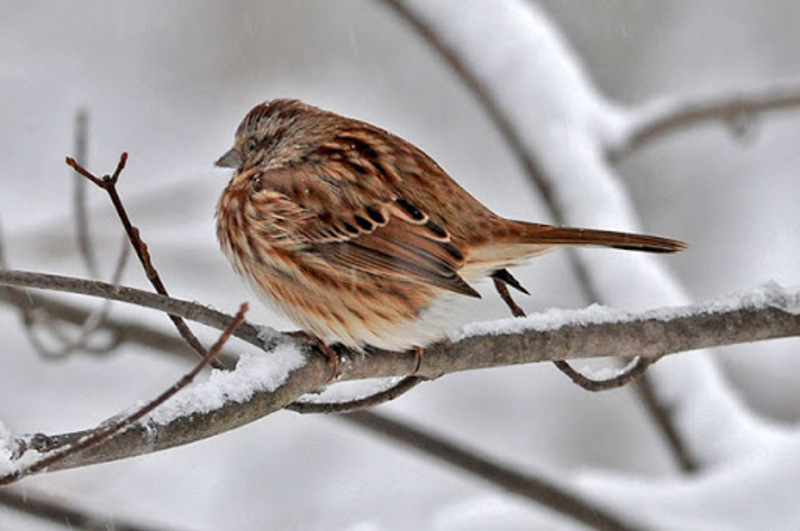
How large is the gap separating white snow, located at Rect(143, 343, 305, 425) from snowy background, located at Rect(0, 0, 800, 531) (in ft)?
15.2

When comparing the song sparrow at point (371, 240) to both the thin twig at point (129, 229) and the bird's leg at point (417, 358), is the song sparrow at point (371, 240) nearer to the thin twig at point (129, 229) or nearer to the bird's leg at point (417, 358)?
the bird's leg at point (417, 358)

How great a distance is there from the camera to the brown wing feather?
371 cm

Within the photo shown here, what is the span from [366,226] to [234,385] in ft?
3.97

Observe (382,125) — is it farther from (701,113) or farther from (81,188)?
(81,188)

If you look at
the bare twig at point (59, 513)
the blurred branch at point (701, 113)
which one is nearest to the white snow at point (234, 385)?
the bare twig at point (59, 513)

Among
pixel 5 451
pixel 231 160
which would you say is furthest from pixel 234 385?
pixel 231 160

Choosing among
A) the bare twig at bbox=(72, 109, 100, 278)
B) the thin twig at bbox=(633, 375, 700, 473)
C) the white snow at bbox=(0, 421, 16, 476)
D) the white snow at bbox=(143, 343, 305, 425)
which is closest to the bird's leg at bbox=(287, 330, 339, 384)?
the white snow at bbox=(143, 343, 305, 425)

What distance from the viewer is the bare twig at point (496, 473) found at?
4.62 meters

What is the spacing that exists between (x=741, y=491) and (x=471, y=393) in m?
6.06

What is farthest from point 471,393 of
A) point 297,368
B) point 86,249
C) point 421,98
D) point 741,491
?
point 297,368

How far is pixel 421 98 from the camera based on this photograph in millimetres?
12398

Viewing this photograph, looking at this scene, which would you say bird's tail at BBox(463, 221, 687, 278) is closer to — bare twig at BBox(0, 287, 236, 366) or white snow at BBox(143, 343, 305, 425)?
white snow at BBox(143, 343, 305, 425)

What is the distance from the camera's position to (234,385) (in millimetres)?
2625

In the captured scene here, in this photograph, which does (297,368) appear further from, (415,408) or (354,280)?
(415,408)
